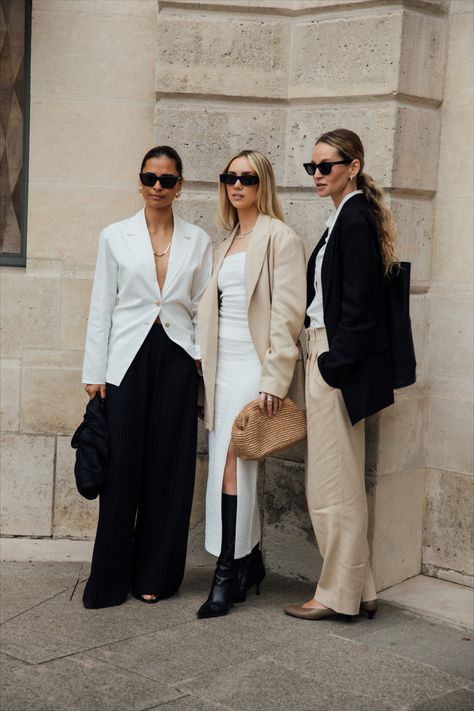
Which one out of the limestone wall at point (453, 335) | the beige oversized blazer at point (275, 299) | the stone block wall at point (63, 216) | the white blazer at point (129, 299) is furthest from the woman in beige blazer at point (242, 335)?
the stone block wall at point (63, 216)

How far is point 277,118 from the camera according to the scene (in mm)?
6082

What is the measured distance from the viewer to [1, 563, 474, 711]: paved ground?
4.45m

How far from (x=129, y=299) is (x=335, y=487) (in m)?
1.35

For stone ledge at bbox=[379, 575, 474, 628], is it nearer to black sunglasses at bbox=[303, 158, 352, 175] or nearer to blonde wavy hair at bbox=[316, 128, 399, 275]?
blonde wavy hair at bbox=[316, 128, 399, 275]

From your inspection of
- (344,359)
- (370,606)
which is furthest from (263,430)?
(370,606)

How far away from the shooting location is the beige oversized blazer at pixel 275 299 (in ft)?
17.5

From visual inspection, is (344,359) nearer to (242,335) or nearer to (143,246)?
(242,335)

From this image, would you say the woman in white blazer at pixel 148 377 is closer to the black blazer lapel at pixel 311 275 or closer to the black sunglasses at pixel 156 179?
the black sunglasses at pixel 156 179

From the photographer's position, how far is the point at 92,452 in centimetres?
552

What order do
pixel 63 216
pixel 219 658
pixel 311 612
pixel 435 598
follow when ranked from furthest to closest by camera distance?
1. pixel 63 216
2. pixel 435 598
3. pixel 311 612
4. pixel 219 658

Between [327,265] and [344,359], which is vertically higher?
[327,265]

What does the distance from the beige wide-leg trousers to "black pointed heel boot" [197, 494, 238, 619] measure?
1.32ft

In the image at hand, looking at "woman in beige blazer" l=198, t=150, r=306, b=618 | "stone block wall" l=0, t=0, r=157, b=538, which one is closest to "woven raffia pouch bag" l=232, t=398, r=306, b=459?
"woman in beige blazer" l=198, t=150, r=306, b=618

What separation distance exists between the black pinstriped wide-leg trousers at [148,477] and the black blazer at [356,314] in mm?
835
